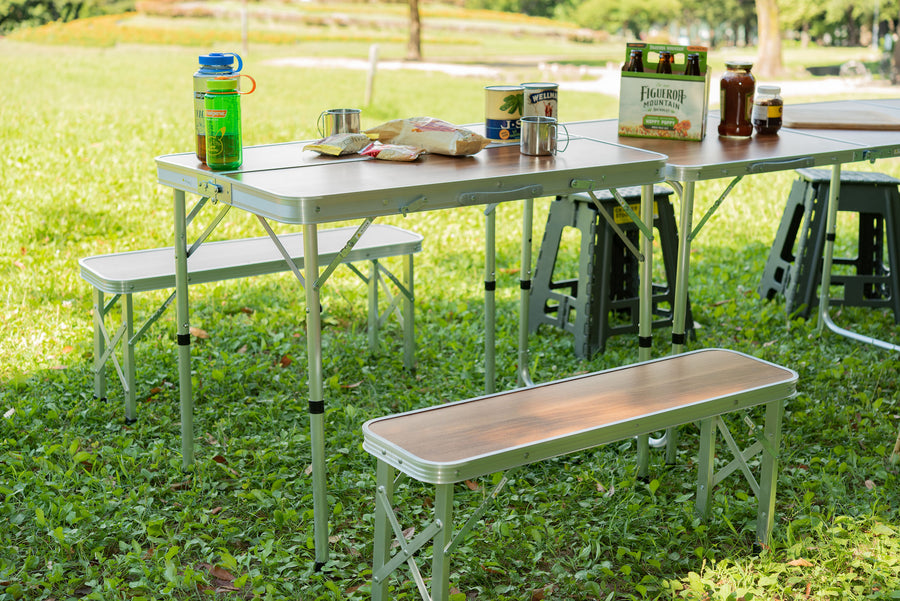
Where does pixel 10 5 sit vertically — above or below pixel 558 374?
above

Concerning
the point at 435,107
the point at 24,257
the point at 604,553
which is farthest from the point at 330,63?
the point at 604,553

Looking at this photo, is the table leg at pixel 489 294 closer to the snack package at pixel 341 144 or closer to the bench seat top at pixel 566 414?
the snack package at pixel 341 144

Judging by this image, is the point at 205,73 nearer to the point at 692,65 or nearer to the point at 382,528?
the point at 382,528

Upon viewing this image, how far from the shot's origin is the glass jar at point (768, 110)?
11.2ft

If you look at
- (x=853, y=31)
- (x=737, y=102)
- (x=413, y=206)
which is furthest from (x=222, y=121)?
(x=853, y=31)

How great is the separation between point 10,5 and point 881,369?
77.1 feet

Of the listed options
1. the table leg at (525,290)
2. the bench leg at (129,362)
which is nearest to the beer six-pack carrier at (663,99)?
the table leg at (525,290)

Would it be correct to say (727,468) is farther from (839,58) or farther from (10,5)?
(839,58)

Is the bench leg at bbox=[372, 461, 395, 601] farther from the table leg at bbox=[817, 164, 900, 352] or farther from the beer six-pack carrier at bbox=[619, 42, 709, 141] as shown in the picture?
the table leg at bbox=[817, 164, 900, 352]

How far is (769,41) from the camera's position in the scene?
20172 millimetres

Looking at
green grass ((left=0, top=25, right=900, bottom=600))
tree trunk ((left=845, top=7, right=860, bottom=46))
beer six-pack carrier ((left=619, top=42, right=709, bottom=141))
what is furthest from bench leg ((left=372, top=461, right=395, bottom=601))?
tree trunk ((left=845, top=7, right=860, bottom=46))

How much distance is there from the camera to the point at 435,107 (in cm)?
1346

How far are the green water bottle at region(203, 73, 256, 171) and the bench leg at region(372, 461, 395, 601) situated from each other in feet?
3.06

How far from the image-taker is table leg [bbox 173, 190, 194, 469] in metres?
2.91
